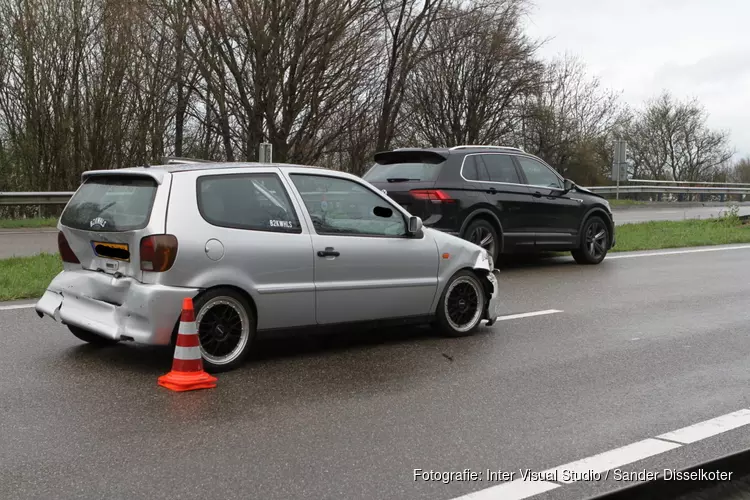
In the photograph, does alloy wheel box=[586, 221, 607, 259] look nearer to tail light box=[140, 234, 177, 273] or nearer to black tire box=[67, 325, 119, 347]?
black tire box=[67, 325, 119, 347]

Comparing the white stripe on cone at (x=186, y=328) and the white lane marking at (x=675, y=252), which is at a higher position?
the white stripe on cone at (x=186, y=328)

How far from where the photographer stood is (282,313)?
6504mm

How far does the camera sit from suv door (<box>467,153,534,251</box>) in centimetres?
1252

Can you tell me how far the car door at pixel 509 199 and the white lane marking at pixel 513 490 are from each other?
8.58m

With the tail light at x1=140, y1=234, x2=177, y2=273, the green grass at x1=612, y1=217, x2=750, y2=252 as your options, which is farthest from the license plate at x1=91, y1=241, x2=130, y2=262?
the green grass at x1=612, y1=217, x2=750, y2=252

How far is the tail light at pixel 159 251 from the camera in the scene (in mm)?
5914

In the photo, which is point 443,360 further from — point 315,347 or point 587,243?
point 587,243

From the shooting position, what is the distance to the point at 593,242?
556 inches

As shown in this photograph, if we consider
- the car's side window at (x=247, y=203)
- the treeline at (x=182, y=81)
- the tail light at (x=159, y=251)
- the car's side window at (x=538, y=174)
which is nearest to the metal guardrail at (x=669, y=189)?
the treeline at (x=182, y=81)

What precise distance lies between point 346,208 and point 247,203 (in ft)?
3.12

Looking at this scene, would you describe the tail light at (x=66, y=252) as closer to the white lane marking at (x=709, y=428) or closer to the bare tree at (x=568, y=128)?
the white lane marking at (x=709, y=428)

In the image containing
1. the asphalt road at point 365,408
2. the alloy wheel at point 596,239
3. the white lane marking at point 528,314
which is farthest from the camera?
the alloy wheel at point 596,239

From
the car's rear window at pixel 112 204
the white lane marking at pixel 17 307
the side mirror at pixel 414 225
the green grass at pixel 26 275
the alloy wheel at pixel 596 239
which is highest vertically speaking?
the car's rear window at pixel 112 204

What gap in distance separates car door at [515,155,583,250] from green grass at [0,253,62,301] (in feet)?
23.0
